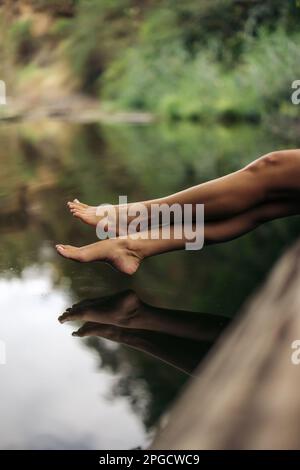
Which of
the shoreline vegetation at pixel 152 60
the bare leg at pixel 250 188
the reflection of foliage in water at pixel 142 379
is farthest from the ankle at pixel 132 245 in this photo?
the shoreline vegetation at pixel 152 60

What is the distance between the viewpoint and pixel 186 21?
1117cm

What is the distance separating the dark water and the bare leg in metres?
0.17

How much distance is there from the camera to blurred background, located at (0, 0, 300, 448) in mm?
1011

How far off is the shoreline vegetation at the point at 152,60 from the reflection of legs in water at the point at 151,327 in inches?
196

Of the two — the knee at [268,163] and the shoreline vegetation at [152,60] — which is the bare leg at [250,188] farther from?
the shoreline vegetation at [152,60]

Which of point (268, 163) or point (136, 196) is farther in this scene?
point (136, 196)

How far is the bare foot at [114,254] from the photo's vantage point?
1646mm

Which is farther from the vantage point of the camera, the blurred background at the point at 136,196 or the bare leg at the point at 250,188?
the bare leg at the point at 250,188

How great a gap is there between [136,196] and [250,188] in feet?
3.99

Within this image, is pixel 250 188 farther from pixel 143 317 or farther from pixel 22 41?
pixel 22 41

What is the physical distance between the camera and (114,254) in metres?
1.66

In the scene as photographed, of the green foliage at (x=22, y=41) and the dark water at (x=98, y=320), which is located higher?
the green foliage at (x=22, y=41)

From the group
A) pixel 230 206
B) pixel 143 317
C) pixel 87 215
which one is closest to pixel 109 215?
pixel 87 215

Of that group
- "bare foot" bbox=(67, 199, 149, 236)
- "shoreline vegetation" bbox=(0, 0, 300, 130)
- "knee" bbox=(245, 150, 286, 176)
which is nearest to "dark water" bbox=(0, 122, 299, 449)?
"bare foot" bbox=(67, 199, 149, 236)
